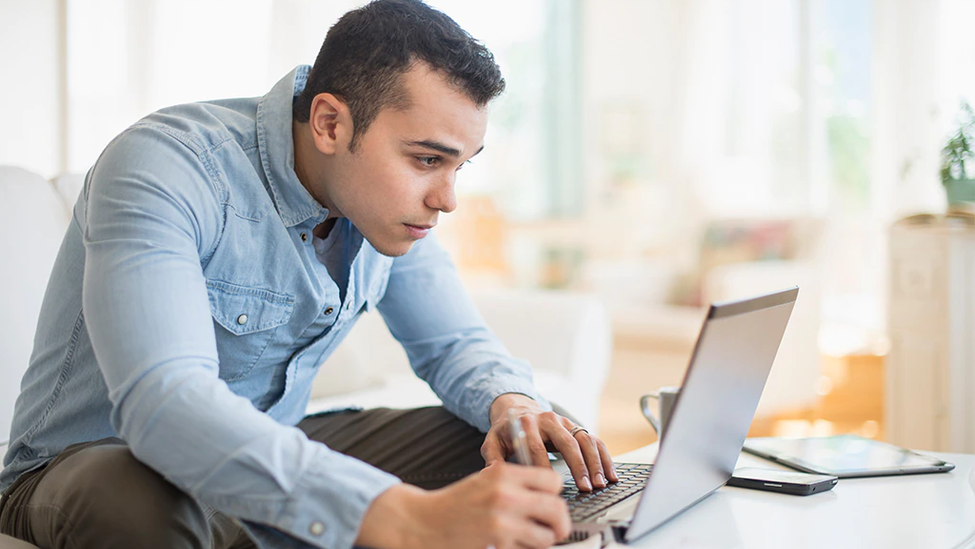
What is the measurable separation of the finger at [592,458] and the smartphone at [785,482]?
0.54 feet

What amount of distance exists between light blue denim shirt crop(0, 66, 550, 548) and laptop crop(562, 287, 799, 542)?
24 centimetres

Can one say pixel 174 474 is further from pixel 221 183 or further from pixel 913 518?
pixel 913 518

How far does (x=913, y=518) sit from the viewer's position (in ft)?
2.99

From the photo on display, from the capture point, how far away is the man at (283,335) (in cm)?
71

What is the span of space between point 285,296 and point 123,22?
145 centimetres

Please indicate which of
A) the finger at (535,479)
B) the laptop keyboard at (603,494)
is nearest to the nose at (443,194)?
the laptop keyboard at (603,494)

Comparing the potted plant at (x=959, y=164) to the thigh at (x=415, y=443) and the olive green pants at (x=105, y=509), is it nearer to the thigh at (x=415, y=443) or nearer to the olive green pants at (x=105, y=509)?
the thigh at (x=415, y=443)

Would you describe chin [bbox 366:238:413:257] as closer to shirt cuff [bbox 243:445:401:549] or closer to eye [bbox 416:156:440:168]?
eye [bbox 416:156:440:168]

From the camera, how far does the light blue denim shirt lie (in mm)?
720

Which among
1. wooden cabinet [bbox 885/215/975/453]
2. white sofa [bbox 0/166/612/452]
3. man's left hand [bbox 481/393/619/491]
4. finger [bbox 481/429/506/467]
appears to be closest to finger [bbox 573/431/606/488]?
man's left hand [bbox 481/393/619/491]

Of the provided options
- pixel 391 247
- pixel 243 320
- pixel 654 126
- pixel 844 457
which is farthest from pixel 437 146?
pixel 654 126

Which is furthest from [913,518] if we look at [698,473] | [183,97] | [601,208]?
[601,208]

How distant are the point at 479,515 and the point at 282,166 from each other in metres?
0.58

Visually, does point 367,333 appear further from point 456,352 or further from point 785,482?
point 785,482
